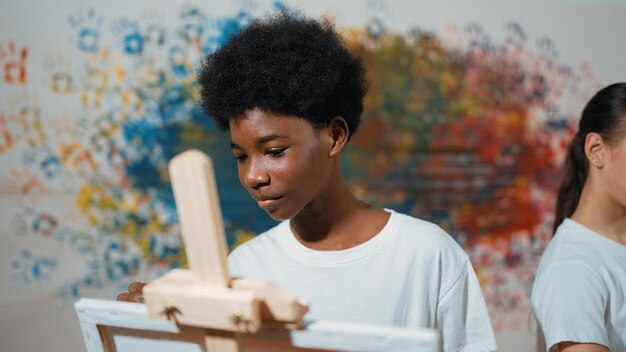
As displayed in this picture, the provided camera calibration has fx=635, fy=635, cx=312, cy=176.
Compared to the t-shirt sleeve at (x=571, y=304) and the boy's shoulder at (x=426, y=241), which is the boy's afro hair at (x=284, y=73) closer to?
the boy's shoulder at (x=426, y=241)

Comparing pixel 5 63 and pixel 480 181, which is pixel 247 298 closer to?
pixel 5 63

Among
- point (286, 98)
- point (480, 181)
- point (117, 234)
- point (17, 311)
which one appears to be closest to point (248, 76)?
point (286, 98)

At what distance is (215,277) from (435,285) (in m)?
0.48

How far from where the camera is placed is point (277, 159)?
3.13ft

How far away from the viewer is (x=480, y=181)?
2.27m

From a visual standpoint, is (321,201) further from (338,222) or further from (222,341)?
(222,341)

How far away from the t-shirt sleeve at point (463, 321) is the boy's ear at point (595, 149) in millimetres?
415

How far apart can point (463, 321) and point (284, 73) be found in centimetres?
49

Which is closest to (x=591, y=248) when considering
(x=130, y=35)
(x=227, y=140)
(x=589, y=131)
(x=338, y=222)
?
(x=589, y=131)

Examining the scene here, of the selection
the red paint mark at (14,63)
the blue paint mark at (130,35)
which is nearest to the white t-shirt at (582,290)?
the blue paint mark at (130,35)

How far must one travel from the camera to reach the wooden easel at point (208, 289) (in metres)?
0.62

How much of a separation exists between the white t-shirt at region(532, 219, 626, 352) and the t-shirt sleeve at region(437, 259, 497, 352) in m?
0.16

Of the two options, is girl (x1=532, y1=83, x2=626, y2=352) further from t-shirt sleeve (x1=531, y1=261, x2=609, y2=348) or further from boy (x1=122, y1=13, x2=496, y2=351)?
boy (x1=122, y1=13, x2=496, y2=351)

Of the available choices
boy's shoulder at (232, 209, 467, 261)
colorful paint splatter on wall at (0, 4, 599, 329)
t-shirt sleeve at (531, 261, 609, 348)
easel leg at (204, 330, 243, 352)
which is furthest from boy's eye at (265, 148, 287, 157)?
colorful paint splatter on wall at (0, 4, 599, 329)
